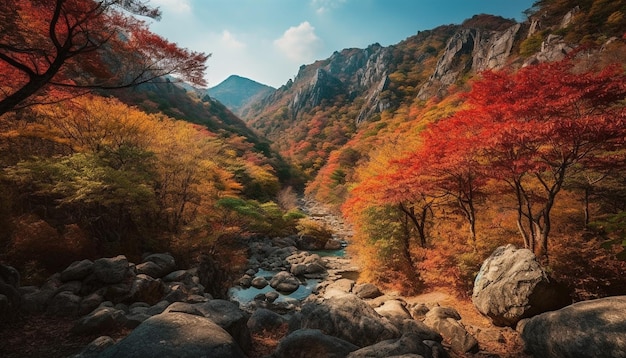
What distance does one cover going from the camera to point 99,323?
639 centimetres

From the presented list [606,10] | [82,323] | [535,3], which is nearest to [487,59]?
[535,3]

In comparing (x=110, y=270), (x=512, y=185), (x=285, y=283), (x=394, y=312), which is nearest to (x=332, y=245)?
(x=285, y=283)

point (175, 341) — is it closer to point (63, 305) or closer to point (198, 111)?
point (63, 305)

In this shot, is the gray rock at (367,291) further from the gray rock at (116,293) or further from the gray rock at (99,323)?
the gray rock at (99,323)

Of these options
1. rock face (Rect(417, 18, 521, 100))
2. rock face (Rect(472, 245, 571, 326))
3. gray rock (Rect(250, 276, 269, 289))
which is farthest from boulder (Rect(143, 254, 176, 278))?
rock face (Rect(417, 18, 521, 100))

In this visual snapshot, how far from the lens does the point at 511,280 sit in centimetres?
857

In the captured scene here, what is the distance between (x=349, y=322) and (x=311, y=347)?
6.75 feet

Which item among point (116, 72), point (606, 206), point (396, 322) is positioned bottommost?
A: point (396, 322)

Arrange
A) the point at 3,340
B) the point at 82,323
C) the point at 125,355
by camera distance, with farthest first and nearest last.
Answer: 1. the point at 82,323
2. the point at 3,340
3. the point at 125,355

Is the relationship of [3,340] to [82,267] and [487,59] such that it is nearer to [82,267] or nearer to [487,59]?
[82,267]

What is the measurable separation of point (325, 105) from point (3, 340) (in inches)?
3893

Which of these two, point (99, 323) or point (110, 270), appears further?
point (110, 270)

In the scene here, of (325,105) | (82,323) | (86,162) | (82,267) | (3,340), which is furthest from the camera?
(325,105)

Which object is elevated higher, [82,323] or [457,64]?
[457,64]
